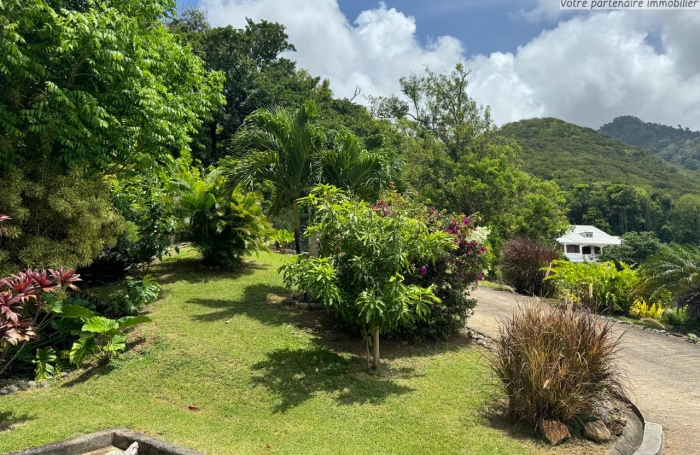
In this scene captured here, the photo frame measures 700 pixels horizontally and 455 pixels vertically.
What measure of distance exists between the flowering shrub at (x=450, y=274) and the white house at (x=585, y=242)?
4785 cm

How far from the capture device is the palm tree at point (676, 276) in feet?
34.5

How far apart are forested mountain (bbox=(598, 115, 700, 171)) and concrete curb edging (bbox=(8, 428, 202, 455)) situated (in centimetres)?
14828

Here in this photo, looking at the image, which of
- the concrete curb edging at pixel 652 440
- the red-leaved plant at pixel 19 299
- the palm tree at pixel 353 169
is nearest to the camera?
the concrete curb edging at pixel 652 440

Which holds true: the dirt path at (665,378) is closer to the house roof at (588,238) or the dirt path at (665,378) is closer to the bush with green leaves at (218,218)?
the bush with green leaves at (218,218)

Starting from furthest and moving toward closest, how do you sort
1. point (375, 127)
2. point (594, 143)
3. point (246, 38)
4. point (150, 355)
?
point (594, 143) → point (375, 127) → point (246, 38) → point (150, 355)

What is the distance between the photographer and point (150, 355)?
20.9ft

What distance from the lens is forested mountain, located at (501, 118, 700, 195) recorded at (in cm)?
6028

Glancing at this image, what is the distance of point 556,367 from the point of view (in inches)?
182

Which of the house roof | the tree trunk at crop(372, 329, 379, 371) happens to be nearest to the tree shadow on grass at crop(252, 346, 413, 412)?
the tree trunk at crop(372, 329, 379, 371)

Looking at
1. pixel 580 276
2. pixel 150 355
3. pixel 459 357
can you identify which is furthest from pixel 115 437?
pixel 580 276

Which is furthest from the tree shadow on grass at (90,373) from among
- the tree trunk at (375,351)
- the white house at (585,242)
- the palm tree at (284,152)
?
the white house at (585,242)

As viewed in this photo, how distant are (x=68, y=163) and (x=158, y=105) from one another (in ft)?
5.92

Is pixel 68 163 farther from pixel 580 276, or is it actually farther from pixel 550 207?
pixel 550 207

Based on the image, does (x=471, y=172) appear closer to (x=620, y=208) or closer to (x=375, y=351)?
(x=375, y=351)
